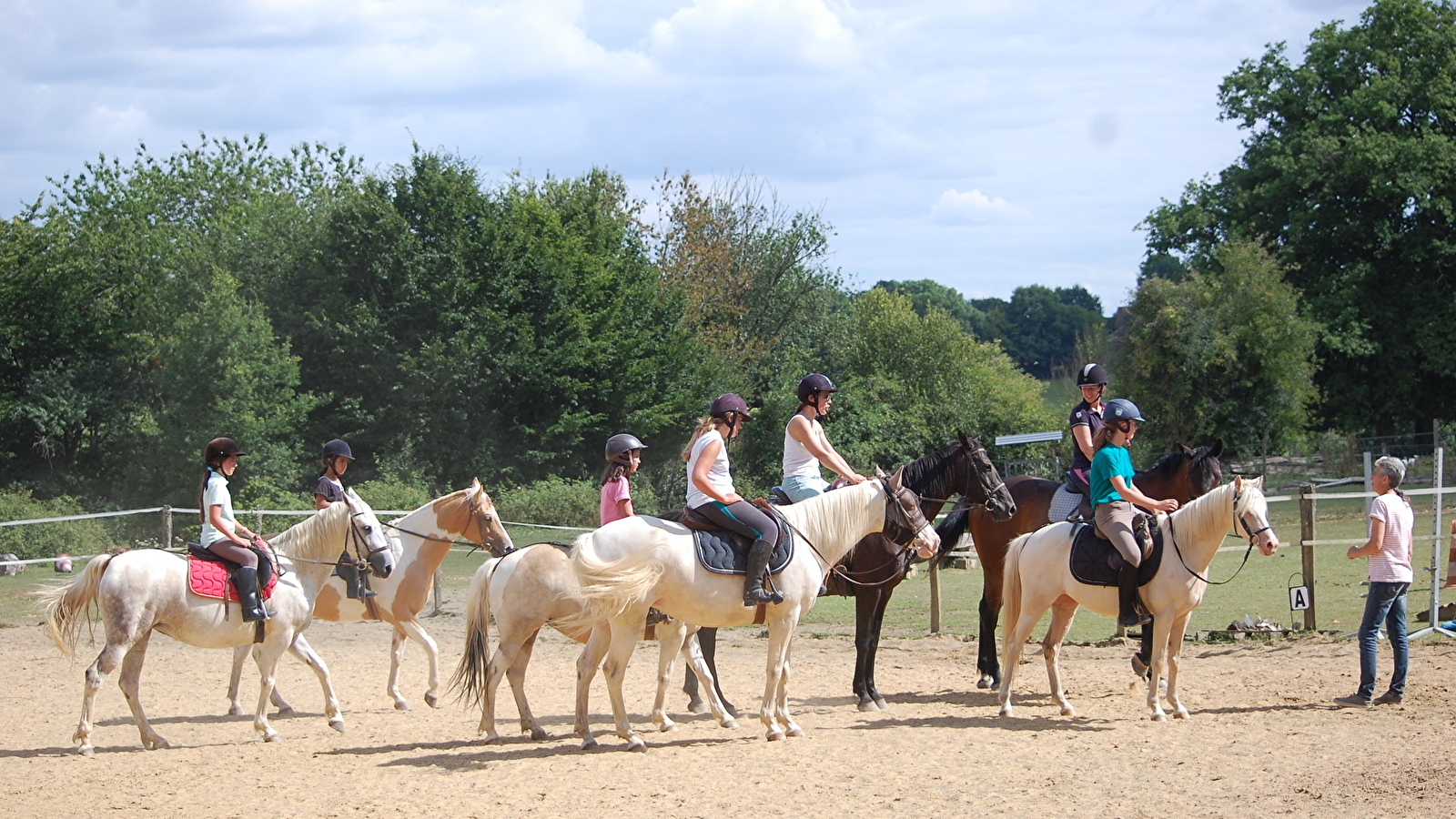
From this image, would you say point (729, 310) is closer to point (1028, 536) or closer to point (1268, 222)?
point (1268, 222)

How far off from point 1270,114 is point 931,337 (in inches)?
656

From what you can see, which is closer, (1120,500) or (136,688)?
(136,688)

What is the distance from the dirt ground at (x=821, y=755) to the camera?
6570 mm

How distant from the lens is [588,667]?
832cm

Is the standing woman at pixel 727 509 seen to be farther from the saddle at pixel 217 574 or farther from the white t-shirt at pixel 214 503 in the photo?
the white t-shirt at pixel 214 503

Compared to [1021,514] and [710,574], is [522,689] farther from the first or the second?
[1021,514]

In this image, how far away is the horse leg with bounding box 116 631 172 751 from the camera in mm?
8352

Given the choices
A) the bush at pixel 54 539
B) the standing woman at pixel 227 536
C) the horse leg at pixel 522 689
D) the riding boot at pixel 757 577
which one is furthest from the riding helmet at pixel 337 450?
the bush at pixel 54 539

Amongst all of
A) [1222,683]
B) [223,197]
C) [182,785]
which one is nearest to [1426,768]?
[1222,683]

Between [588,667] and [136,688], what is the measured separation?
3.19 meters

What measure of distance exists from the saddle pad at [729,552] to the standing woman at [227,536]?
329 cm

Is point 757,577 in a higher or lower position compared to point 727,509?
lower

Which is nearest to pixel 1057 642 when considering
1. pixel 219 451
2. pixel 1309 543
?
pixel 1309 543

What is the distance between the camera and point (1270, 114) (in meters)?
36.4
